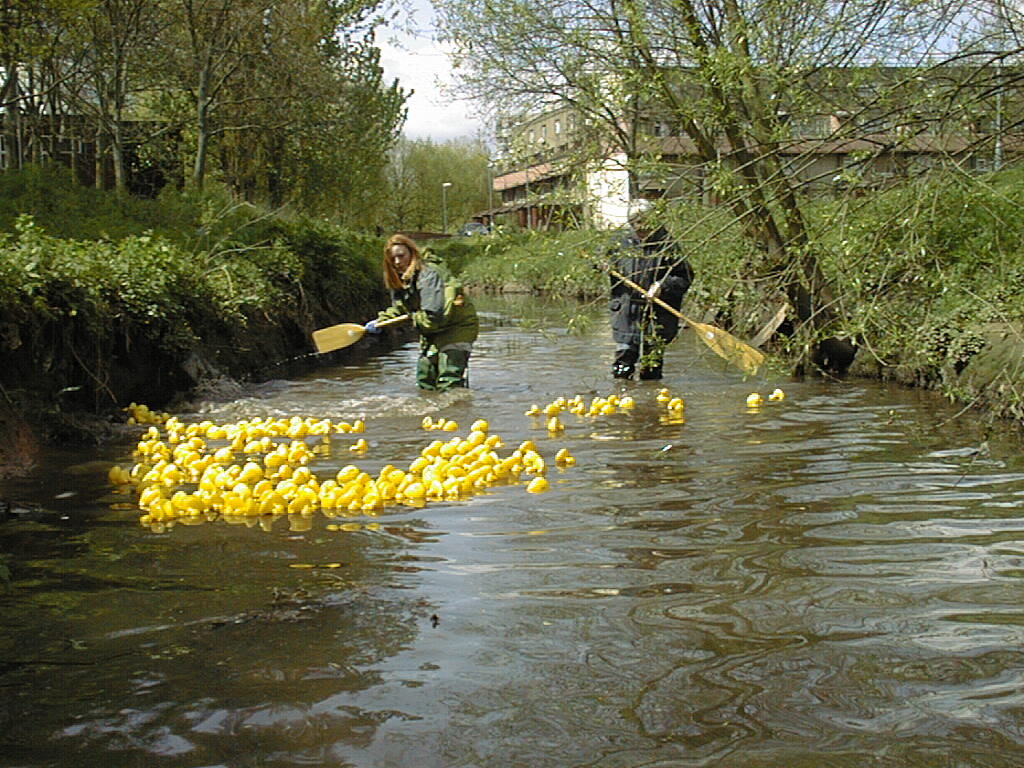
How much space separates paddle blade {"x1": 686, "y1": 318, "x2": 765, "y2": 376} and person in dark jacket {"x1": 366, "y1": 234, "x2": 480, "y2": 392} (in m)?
2.43

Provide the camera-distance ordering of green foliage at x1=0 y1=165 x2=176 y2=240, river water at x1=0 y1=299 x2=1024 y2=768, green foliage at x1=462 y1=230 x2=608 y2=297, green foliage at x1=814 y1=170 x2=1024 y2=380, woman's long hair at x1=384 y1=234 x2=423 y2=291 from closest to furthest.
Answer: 1. river water at x1=0 y1=299 x2=1024 y2=768
2. green foliage at x1=814 y1=170 x2=1024 y2=380
3. green foliage at x1=462 y1=230 x2=608 y2=297
4. woman's long hair at x1=384 y1=234 x2=423 y2=291
5. green foliage at x1=0 y1=165 x2=176 y2=240

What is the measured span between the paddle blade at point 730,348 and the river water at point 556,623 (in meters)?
2.50

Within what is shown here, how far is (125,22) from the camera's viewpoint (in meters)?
20.9

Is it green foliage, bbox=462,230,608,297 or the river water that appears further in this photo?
green foliage, bbox=462,230,608,297

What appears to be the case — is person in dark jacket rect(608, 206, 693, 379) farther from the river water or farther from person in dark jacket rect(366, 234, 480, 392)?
the river water

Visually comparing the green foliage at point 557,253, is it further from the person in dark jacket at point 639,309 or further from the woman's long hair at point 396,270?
the woman's long hair at point 396,270

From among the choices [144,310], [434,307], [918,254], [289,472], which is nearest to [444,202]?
[434,307]

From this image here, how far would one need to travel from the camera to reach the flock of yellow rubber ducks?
704 centimetres

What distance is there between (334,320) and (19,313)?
11107 mm

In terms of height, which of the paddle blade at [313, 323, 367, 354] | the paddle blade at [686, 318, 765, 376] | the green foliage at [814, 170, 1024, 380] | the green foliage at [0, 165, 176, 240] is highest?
the green foliage at [0, 165, 176, 240]

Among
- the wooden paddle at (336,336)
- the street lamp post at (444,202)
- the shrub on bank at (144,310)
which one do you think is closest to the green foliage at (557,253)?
the wooden paddle at (336,336)

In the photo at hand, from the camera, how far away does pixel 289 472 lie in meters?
8.12

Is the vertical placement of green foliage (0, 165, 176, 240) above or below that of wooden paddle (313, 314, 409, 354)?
above

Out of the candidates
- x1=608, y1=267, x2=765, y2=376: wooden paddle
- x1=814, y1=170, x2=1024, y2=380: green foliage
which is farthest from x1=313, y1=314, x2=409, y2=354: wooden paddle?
x1=814, y1=170, x2=1024, y2=380: green foliage
